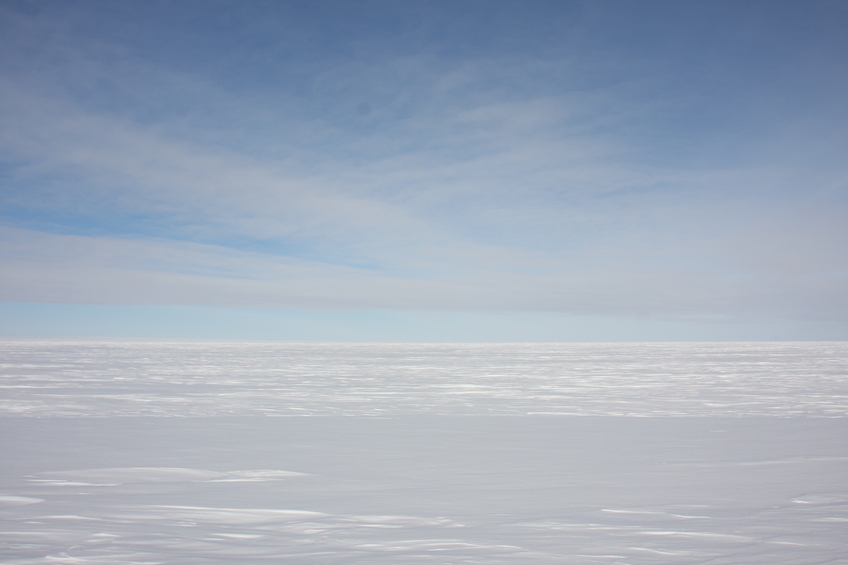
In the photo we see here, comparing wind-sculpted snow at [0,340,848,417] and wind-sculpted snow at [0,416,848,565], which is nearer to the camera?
wind-sculpted snow at [0,416,848,565]

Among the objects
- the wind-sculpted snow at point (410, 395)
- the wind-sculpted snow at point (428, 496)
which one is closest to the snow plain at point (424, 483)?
the wind-sculpted snow at point (428, 496)

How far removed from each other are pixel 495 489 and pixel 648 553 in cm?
165

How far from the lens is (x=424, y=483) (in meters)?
5.08

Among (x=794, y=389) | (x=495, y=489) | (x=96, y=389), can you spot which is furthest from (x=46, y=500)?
(x=794, y=389)

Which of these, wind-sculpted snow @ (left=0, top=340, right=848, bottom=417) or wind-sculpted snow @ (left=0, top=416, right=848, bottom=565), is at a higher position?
wind-sculpted snow @ (left=0, top=340, right=848, bottom=417)

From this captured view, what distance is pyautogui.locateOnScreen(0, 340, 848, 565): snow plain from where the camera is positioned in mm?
3506

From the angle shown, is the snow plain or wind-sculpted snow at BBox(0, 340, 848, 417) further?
wind-sculpted snow at BBox(0, 340, 848, 417)

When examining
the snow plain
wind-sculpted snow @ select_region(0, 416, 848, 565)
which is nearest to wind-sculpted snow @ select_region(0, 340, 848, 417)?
the snow plain

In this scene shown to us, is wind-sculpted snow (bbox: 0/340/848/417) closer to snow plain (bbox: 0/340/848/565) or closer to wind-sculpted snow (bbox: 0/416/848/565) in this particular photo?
snow plain (bbox: 0/340/848/565)

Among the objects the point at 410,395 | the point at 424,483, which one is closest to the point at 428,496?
the point at 424,483

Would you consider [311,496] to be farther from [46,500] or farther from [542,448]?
[542,448]

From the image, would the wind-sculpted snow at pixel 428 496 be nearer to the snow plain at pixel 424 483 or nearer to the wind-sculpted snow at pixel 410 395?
the snow plain at pixel 424 483

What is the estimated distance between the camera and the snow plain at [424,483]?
11.5 ft

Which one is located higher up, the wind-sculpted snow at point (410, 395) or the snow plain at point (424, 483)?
the wind-sculpted snow at point (410, 395)
